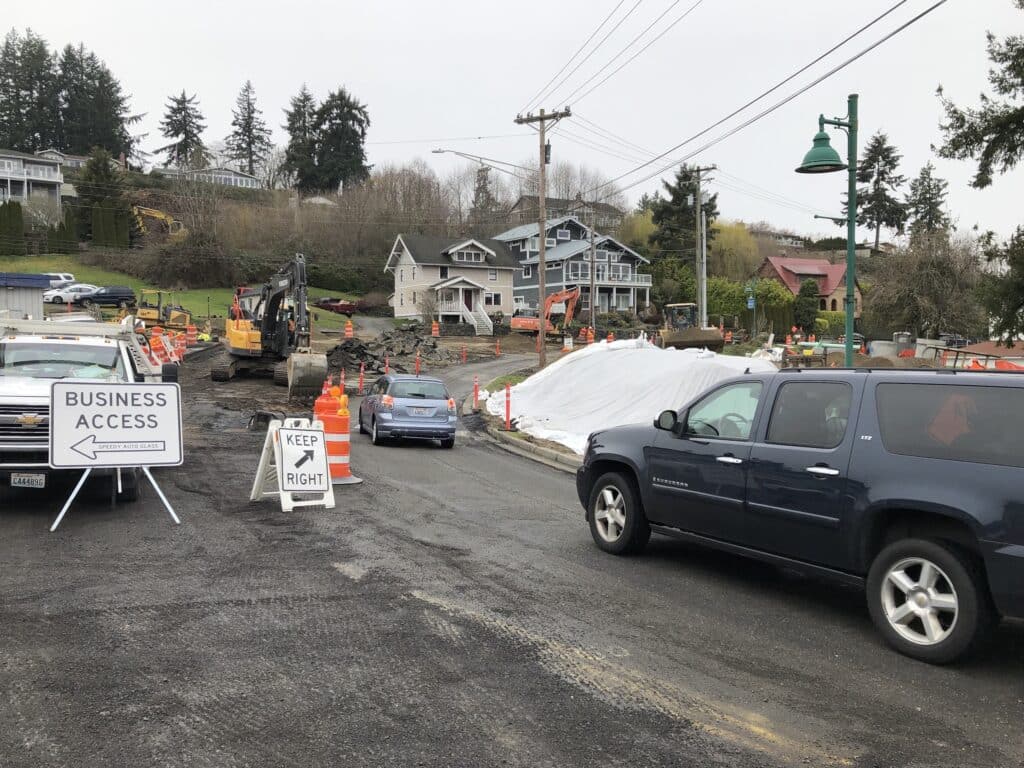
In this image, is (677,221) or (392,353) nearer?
(392,353)

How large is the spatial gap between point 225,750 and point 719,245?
9475 cm

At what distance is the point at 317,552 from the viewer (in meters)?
7.68

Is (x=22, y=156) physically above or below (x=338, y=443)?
above

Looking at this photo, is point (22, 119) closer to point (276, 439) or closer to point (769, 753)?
point (276, 439)

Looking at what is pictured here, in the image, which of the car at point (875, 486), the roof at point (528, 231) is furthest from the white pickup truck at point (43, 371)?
the roof at point (528, 231)

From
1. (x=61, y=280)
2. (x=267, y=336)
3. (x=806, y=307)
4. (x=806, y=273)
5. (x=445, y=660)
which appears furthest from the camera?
(x=806, y=273)

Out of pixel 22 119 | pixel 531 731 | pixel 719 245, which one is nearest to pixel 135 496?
pixel 531 731

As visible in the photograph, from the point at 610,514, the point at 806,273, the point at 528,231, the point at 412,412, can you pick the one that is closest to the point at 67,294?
the point at 528,231

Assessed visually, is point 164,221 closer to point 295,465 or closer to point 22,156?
point 22,156

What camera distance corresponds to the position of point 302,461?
996cm

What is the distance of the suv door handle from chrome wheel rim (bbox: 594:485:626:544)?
7.19 ft

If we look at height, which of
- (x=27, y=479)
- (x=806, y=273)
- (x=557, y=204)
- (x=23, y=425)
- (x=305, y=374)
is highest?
(x=557, y=204)

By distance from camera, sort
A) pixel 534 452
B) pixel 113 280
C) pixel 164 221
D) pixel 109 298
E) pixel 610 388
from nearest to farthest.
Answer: pixel 534 452 → pixel 610 388 → pixel 109 298 → pixel 113 280 → pixel 164 221

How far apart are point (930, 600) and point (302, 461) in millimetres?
7143
